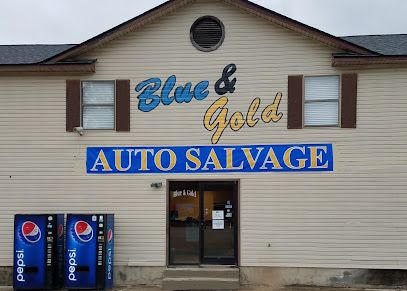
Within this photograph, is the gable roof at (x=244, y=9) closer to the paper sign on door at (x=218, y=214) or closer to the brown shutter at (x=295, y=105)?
the brown shutter at (x=295, y=105)

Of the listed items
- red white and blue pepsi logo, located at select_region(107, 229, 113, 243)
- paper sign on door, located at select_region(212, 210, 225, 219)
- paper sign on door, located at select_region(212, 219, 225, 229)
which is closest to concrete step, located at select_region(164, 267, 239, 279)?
paper sign on door, located at select_region(212, 219, 225, 229)

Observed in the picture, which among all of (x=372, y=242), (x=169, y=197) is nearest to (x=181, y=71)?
(x=169, y=197)

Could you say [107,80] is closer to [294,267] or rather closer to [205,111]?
[205,111]

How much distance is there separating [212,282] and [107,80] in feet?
18.8

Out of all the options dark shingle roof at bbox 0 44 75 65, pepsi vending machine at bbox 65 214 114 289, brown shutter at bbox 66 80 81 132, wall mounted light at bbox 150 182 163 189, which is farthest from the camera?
dark shingle roof at bbox 0 44 75 65

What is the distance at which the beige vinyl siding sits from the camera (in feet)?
43.3

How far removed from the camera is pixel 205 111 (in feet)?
45.0

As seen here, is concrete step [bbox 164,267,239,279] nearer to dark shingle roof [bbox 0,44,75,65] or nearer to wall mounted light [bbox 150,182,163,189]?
wall mounted light [bbox 150,182,163,189]

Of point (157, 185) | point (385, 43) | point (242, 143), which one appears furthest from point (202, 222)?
point (385, 43)

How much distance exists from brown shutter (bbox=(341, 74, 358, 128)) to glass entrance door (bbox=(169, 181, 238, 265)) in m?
3.16

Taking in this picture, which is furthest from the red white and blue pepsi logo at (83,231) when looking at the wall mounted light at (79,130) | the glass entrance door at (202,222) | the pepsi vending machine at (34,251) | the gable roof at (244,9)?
the gable roof at (244,9)

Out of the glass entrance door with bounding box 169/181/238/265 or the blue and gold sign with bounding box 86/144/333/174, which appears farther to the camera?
the glass entrance door with bounding box 169/181/238/265

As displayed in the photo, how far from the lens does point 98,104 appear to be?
45.8 feet

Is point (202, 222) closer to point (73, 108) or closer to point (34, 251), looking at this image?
point (34, 251)
